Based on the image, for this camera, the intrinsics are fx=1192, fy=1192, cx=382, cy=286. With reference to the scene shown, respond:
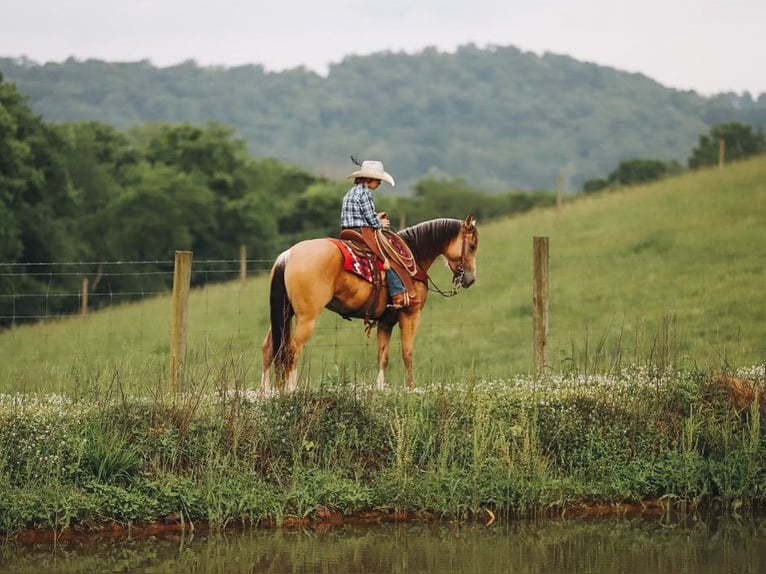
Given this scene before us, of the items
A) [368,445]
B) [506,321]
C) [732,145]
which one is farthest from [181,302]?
[732,145]

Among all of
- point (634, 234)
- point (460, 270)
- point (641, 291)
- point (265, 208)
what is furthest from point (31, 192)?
point (460, 270)

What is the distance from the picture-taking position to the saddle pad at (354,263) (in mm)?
13922

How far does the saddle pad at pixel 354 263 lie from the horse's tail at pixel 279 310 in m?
0.68

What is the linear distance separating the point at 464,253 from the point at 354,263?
1.77 metres

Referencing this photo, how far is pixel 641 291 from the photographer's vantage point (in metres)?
26.5

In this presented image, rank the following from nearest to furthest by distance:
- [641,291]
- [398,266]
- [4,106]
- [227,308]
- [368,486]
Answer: [368,486], [398,266], [641,291], [227,308], [4,106]

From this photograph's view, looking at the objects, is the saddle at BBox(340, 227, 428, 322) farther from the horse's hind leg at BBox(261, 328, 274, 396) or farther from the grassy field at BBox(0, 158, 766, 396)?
the grassy field at BBox(0, 158, 766, 396)

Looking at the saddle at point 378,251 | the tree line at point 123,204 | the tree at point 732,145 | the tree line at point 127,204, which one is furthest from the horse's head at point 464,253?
the tree at point 732,145

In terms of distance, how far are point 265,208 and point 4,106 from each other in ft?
57.9

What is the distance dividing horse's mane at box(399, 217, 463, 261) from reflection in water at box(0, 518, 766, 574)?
4.83 meters

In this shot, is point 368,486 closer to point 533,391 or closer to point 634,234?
point 533,391

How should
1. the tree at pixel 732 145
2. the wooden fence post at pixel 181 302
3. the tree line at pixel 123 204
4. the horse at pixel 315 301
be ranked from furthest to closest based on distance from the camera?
the tree at pixel 732 145, the tree line at pixel 123 204, the wooden fence post at pixel 181 302, the horse at pixel 315 301

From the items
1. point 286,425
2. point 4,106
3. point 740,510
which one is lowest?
point 740,510

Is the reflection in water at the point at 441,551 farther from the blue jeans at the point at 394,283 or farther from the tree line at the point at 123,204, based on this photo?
the tree line at the point at 123,204
